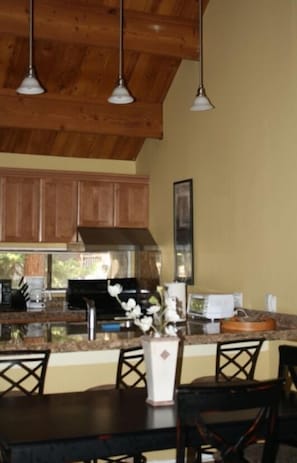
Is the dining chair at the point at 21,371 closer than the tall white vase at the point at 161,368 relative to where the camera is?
No

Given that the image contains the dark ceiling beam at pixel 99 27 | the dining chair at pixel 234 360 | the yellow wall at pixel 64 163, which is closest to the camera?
the dining chair at pixel 234 360

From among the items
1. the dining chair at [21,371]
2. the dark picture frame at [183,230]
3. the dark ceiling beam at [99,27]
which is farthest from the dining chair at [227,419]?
the dark ceiling beam at [99,27]

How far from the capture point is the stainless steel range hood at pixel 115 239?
6.07 metres

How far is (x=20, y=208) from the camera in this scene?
→ 19.8 ft

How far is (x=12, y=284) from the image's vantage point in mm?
6223

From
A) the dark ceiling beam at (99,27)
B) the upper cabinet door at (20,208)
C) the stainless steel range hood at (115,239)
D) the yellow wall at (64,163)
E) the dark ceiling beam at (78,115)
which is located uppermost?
the dark ceiling beam at (99,27)

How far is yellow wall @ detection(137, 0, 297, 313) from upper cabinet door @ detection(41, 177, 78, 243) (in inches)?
44.0

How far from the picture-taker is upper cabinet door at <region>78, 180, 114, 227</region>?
6.30m

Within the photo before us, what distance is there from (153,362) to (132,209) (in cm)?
416

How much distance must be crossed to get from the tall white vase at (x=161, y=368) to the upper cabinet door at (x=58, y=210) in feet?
12.5

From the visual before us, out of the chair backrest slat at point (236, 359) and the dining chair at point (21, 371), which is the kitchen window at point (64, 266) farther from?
the dining chair at point (21, 371)

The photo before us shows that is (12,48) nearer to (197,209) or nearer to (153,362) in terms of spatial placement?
(197,209)

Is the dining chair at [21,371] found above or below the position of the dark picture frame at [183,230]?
below

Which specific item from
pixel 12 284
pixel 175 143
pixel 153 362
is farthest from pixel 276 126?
pixel 12 284
